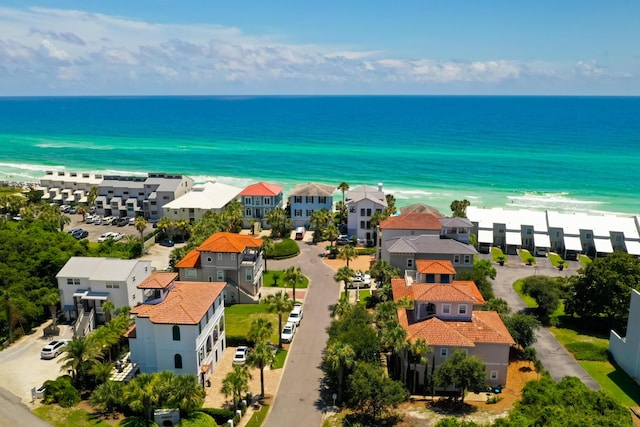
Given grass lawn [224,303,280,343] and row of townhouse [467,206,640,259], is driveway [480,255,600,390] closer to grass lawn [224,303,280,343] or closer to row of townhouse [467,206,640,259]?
row of townhouse [467,206,640,259]

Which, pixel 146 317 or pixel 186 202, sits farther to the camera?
pixel 186 202

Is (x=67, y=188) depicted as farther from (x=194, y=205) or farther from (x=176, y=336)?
(x=176, y=336)

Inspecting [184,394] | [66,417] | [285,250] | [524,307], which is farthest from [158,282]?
[524,307]

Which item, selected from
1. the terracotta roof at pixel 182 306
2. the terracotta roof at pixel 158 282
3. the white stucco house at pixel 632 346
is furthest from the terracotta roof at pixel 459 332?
the terracotta roof at pixel 158 282

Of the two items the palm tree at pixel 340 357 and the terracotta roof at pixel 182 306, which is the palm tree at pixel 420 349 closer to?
the palm tree at pixel 340 357

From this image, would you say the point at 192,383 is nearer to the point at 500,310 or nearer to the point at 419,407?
the point at 419,407

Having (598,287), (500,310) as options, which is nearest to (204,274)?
(500,310)

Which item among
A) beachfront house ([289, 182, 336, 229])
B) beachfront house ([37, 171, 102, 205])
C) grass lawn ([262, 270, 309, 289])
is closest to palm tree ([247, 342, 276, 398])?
grass lawn ([262, 270, 309, 289])
